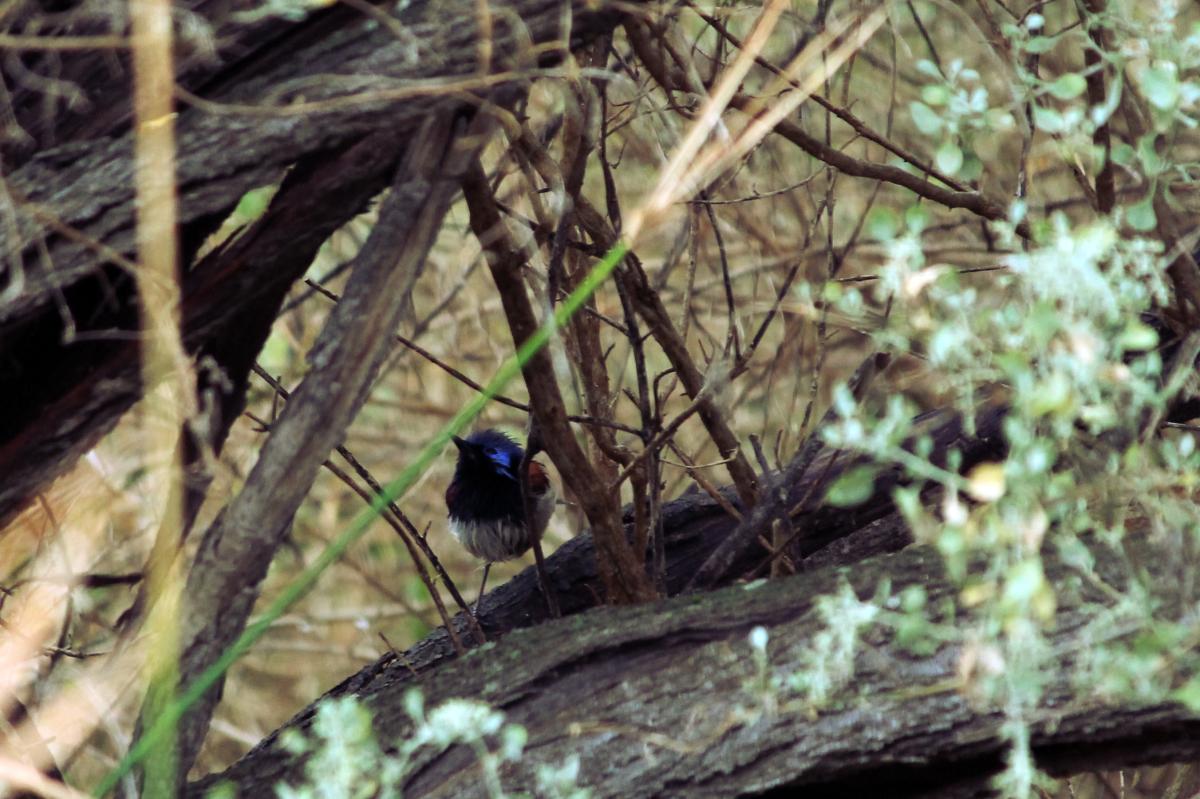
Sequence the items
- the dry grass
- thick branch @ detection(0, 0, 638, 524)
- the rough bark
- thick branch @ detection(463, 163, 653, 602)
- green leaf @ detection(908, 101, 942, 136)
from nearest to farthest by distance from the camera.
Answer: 1. green leaf @ detection(908, 101, 942, 136)
2. thick branch @ detection(0, 0, 638, 524)
3. the rough bark
4. thick branch @ detection(463, 163, 653, 602)
5. the dry grass

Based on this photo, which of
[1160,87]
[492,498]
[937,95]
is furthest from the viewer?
[492,498]

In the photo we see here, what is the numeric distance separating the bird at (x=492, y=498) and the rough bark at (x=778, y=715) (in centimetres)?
261

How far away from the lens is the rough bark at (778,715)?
2240 mm

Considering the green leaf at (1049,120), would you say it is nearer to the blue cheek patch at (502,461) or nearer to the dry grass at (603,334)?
the dry grass at (603,334)

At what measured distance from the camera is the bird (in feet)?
17.3

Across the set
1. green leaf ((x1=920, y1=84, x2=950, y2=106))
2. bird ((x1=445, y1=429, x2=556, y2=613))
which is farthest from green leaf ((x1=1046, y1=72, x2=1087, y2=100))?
bird ((x1=445, y1=429, x2=556, y2=613))

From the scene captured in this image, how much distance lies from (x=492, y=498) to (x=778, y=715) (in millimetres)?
3230

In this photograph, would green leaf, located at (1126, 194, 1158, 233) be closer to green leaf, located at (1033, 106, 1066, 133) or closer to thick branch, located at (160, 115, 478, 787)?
green leaf, located at (1033, 106, 1066, 133)

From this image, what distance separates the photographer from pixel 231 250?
2322mm

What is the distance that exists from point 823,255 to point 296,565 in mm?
2887

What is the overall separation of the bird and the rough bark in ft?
8.56

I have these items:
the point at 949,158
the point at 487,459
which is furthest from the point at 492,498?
the point at 949,158

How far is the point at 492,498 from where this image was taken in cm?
544

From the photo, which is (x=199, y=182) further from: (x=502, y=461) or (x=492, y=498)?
(x=502, y=461)
